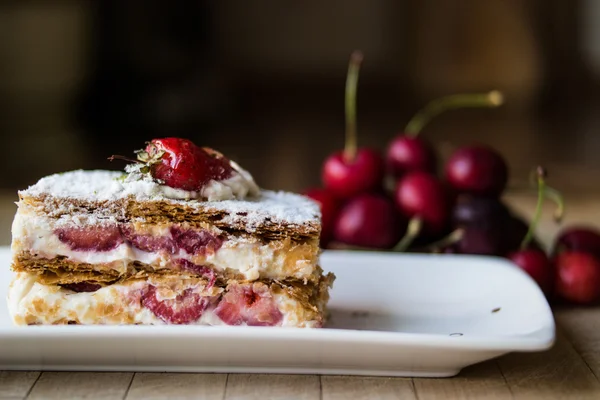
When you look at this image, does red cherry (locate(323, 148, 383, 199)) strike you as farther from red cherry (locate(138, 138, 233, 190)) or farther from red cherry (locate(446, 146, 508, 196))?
red cherry (locate(138, 138, 233, 190))

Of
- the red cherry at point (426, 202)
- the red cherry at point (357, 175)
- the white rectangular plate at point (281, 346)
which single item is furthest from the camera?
the red cherry at point (357, 175)

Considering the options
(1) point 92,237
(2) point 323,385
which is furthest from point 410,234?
(1) point 92,237

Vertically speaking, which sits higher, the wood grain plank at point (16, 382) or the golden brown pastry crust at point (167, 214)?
the golden brown pastry crust at point (167, 214)

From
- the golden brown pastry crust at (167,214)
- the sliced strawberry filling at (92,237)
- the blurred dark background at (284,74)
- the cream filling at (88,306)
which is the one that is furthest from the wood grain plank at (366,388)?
the blurred dark background at (284,74)

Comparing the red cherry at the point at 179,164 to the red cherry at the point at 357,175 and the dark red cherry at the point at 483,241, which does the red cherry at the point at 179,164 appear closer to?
the red cherry at the point at 357,175

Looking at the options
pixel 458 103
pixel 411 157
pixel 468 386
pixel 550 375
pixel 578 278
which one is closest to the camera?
pixel 468 386

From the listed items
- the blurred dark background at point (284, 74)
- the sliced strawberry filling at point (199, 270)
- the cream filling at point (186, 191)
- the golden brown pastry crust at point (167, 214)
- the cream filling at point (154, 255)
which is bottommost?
the blurred dark background at point (284, 74)

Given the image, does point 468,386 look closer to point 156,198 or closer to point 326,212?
point 156,198
